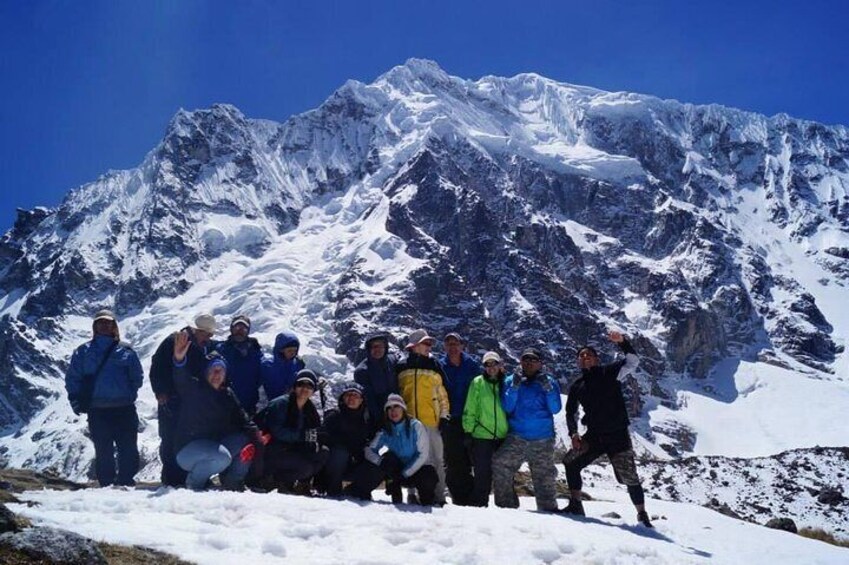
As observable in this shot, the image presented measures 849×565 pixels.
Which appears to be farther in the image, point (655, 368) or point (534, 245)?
point (534, 245)

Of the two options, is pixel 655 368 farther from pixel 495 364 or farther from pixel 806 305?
pixel 495 364

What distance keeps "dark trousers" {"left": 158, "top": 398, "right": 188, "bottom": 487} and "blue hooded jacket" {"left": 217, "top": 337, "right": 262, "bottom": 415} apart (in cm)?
101

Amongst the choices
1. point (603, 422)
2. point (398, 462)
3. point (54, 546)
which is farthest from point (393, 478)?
point (54, 546)

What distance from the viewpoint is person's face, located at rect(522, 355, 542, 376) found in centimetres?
1166

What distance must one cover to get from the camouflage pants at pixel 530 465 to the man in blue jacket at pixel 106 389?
589 cm

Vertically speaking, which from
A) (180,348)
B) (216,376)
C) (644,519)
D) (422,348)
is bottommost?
(644,519)

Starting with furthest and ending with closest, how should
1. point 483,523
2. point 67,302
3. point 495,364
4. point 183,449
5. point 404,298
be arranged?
point 67,302 < point 404,298 < point 495,364 < point 183,449 < point 483,523

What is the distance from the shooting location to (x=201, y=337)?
11453 millimetres

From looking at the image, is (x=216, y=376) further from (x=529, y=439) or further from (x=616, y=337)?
(x=616, y=337)

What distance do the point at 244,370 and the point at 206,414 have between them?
5.69 ft

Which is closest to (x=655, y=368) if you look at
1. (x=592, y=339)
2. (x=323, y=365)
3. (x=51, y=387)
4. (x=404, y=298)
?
(x=592, y=339)

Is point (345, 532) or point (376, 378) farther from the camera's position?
point (376, 378)

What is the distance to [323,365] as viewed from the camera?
430 ft

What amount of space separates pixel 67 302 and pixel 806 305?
187911 mm
